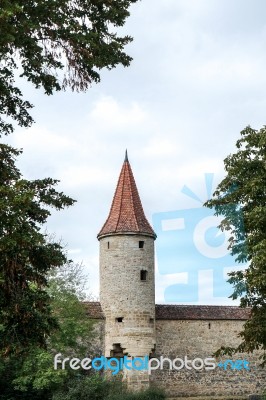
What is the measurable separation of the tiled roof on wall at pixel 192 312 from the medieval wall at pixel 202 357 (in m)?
0.22

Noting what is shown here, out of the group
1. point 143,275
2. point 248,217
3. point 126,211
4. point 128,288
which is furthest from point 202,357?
point 248,217

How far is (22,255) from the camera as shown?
38.3 ft

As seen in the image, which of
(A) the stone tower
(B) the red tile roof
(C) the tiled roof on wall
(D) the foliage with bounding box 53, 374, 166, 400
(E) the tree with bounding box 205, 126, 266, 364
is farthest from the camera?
(C) the tiled roof on wall

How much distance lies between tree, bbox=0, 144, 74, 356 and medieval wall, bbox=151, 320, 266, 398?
17.6 m

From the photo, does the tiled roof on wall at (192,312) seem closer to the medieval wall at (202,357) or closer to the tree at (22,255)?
the medieval wall at (202,357)

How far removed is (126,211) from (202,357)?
790cm

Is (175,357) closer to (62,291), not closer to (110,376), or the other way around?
(110,376)

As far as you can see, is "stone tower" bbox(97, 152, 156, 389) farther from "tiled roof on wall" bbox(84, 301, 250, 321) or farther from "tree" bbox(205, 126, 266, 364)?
"tree" bbox(205, 126, 266, 364)

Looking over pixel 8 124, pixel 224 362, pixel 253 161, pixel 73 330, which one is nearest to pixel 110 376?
pixel 73 330

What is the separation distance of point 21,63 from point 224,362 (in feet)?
71.2

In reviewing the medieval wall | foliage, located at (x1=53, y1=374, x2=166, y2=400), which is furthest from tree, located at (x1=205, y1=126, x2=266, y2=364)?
the medieval wall

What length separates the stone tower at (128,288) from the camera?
28.9m

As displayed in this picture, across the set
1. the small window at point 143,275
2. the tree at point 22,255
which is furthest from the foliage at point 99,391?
the tree at point 22,255

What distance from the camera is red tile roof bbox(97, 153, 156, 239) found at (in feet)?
98.5
